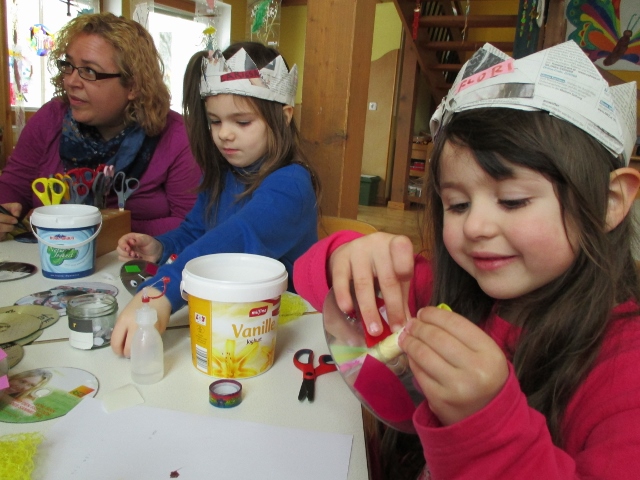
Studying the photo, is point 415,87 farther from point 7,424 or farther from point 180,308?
point 7,424

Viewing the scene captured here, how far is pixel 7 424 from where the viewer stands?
1.75 ft

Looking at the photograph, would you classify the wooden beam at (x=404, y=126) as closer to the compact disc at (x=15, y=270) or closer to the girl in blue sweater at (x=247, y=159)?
the girl in blue sweater at (x=247, y=159)

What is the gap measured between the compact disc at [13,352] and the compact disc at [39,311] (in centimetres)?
9

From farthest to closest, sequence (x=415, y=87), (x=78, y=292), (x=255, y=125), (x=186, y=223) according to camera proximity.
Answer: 1. (x=415, y=87)
2. (x=186, y=223)
3. (x=255, y=125)
4. (x=78, y=292)

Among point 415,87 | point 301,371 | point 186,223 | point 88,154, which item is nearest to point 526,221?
point 301,371

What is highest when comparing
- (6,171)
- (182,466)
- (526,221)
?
(526,221)

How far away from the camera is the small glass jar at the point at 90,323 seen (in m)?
0.71

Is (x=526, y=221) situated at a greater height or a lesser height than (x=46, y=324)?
greater

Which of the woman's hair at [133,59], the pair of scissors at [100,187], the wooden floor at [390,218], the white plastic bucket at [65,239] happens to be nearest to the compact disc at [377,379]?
the white plastic bucket at [65,239]

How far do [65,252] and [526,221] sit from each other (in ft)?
2.86

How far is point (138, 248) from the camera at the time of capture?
119 centimetres

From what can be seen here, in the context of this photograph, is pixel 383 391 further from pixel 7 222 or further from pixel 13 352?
pixel 7 222

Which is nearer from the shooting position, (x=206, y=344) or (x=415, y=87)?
(x=206, y=344)

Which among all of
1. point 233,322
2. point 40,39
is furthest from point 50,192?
point 40,39
